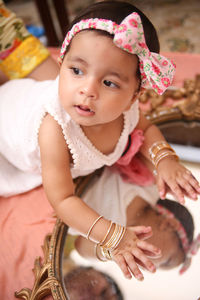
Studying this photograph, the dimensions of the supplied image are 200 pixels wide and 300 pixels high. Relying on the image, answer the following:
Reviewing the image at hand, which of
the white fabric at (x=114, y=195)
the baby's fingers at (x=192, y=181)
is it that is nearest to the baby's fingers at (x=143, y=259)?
the white fabric at (x=114, y=195)

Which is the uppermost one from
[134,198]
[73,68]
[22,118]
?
Answer: [73,68]

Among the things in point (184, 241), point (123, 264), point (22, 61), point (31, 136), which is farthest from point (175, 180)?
point (22, 61)

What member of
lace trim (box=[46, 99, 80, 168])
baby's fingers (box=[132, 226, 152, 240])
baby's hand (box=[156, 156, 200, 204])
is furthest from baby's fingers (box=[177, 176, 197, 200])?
lace trim (box=[46, 99, 80, 168])

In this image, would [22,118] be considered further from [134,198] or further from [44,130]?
[134,198]

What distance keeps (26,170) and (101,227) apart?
30cm

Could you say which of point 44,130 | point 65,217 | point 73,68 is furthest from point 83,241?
point 73,68

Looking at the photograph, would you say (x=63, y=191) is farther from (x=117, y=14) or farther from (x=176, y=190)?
(x=117, y=14)

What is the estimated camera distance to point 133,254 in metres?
0.57

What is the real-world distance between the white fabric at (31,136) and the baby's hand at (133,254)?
0.65 ft

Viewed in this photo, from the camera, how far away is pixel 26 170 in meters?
0.80

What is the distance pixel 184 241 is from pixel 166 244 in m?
0.04

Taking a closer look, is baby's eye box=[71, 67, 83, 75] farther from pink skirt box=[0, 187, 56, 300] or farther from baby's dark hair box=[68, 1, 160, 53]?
pink skirt box=[0, 187, 56, 300]

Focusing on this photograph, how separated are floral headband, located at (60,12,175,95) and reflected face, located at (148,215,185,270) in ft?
0.95

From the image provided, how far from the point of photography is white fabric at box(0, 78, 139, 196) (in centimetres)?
66
